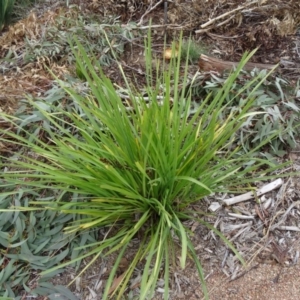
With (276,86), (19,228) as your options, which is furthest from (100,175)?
(276,86)

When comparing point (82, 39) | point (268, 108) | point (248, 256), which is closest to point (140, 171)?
point (248, 256)

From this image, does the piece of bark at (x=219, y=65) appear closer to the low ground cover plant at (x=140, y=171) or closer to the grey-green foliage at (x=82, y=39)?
the grey-green foliage at (x=82, y=39)

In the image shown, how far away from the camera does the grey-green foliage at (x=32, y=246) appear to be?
5.08 ft

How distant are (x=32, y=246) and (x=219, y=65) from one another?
3.94 feet

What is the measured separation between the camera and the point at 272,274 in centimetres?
153

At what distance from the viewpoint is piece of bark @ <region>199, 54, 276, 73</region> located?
2.13m

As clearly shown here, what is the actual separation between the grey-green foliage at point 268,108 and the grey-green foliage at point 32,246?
2.52 ft

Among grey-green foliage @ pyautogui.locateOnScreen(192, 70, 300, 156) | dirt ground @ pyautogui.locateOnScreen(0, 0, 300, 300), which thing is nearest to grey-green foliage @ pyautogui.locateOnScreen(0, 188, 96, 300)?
dirt ground @ pyautogui.locateOnScreen(0, 0, 300, 300)

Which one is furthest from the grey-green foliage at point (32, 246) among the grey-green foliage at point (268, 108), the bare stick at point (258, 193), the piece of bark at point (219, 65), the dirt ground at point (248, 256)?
the piece of bark at point (219, 65)

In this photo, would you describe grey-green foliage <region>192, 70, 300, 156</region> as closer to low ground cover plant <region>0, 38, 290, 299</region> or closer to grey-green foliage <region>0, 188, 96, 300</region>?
low ground cover plant <region>0, 38, 290, 299</region>

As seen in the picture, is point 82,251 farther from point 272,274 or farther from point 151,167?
point 272,274

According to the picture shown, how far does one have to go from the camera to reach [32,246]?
1619mm

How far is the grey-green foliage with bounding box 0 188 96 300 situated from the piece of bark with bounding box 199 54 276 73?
931 millimetres

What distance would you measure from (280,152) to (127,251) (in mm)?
738
